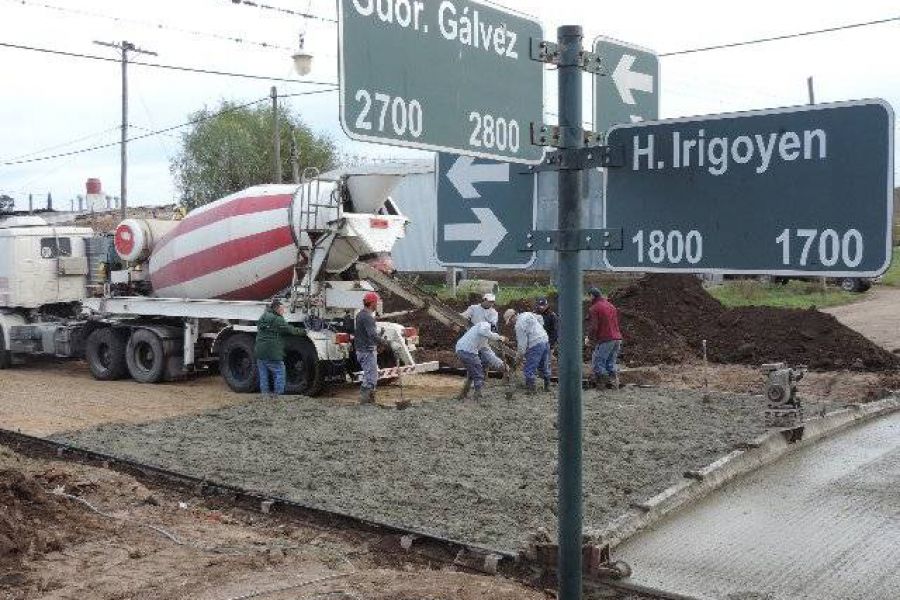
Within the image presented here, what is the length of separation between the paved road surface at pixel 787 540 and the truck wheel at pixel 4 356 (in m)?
16.5

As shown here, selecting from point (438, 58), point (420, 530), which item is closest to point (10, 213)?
point (420, 530)

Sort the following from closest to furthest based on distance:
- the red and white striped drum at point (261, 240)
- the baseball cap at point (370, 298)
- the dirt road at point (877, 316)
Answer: the baseball cap at point (370, 298), the red and white striped drum at point (261, 240), the dirt road at point (877, 316)

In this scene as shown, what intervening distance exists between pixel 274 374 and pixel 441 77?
13021 millimetres

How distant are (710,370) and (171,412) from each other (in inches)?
425

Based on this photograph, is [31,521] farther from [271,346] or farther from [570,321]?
[271,346]

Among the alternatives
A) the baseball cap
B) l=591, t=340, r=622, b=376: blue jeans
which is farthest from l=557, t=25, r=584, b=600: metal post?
l=591, t=340, r=622, b=376: blue jeans

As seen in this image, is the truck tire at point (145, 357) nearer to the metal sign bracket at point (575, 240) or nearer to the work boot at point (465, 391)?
the work boot at point (465, 391)

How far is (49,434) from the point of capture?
12672 millimetres

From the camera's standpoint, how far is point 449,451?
426 inches

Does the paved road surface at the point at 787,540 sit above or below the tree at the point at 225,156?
below

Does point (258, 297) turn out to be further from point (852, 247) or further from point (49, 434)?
point (852, 247)

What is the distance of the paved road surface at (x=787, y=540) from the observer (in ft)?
21.0

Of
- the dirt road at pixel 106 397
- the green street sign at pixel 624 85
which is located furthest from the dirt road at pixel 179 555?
the dirt road at pixel 106 397

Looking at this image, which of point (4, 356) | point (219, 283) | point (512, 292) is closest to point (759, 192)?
point (219, 283)
